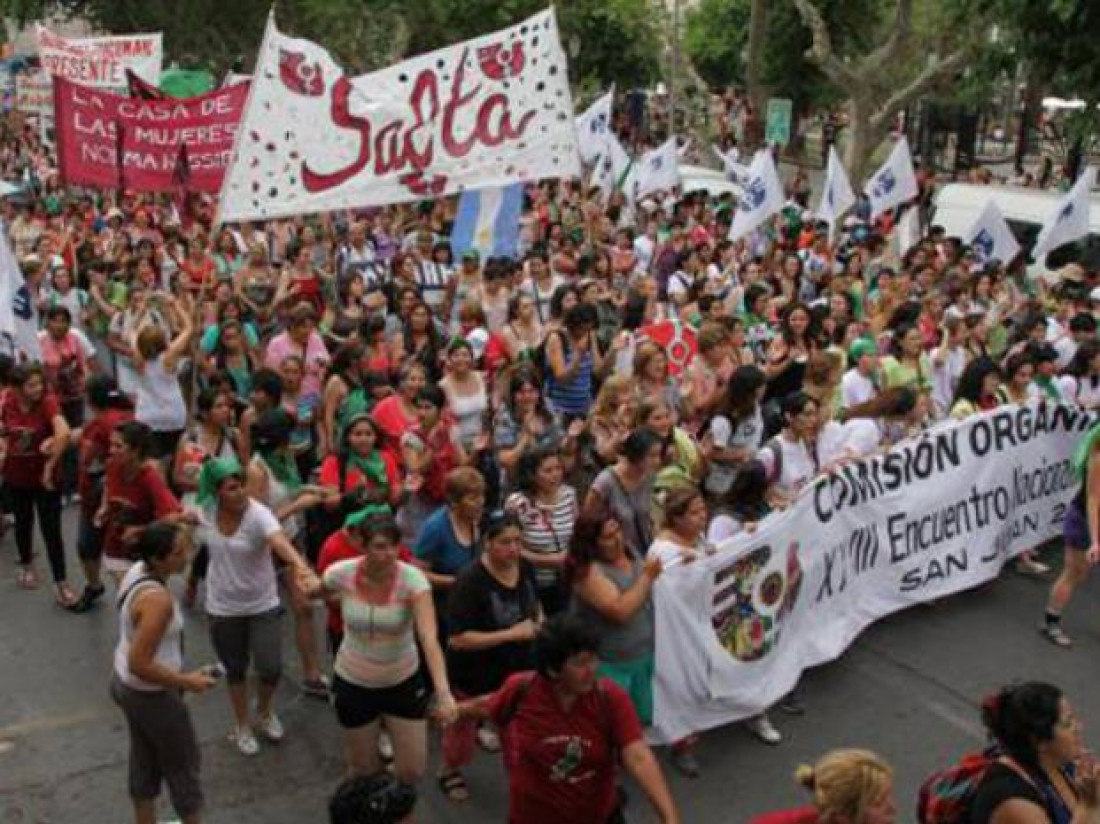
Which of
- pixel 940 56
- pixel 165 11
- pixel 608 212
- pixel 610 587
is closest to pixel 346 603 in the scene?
pixel 610 587

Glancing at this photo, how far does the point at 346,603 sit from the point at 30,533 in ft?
12.0

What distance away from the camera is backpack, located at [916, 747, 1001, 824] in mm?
3643

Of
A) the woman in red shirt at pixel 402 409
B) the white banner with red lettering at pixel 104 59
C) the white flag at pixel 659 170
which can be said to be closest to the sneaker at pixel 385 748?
the woman in red shirt at pixel 402 409

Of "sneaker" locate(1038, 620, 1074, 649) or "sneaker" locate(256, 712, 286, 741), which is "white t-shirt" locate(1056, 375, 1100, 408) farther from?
"sneaker" locate(256, 712, 286, 741)

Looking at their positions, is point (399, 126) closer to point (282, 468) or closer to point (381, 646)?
point (282, 468)

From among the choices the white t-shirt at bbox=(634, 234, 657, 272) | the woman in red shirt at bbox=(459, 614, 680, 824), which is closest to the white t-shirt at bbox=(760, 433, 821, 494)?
the woman in red shirt at bbox=(459, 614, 680, 824)

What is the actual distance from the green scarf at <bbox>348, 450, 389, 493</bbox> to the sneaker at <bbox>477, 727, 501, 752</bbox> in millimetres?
1235

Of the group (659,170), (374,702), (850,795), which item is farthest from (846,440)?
(659,170)

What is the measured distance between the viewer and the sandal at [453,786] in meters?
5.40

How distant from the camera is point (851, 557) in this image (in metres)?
6.71

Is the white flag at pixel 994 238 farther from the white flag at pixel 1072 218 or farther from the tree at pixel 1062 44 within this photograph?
the tree at pixel 1062 44

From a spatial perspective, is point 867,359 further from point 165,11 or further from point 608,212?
point 165,11

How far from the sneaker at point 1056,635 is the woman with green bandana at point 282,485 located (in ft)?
13.2

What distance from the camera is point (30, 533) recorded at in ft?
24.8
